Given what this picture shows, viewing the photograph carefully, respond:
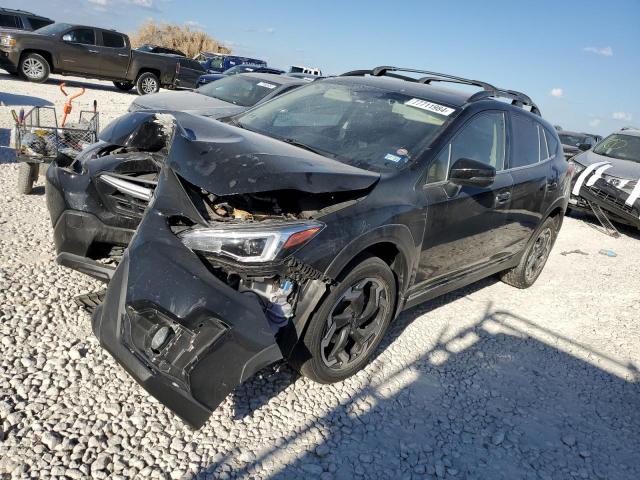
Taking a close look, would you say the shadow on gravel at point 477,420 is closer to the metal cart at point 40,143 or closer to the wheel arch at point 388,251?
the wheel arch at point 388,251

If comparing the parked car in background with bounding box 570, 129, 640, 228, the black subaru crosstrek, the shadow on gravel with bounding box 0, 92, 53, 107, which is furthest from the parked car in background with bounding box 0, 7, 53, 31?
the parked car in background with bounding box 570, 129, 640, 228

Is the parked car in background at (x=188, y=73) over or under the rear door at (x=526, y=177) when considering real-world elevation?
under

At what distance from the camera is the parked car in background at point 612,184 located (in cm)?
882

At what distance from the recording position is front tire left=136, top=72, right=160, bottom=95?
18.0 metres

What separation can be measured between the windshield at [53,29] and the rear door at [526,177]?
1576 centimetres

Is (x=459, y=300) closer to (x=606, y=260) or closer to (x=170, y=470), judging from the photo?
(x=170, y=470)

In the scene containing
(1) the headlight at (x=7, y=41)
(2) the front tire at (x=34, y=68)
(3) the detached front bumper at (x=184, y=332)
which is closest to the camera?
(3) the detached front bumper at (x=184, y=332)

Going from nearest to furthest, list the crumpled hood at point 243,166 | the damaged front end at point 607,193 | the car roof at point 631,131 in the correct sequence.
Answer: the crumpled hood at point 243,166 < the damaged front end at point 607,193 < the car roof at point 631,131

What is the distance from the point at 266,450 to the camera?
102 inches

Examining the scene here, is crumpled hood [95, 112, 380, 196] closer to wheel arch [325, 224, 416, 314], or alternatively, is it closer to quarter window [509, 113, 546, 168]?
wheel arch [325, 224, 416, 314]

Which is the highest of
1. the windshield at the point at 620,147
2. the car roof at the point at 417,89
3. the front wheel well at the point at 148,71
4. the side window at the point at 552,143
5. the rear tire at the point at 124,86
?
the car roof at the point at 417,89

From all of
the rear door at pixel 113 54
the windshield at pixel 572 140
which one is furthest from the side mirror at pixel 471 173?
the rear door at pixel 113 54

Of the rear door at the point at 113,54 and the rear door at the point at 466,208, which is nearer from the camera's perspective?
the rear door at the point at 466,208

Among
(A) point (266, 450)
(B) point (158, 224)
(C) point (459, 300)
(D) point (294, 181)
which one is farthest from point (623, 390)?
(B) point (158, 224)
